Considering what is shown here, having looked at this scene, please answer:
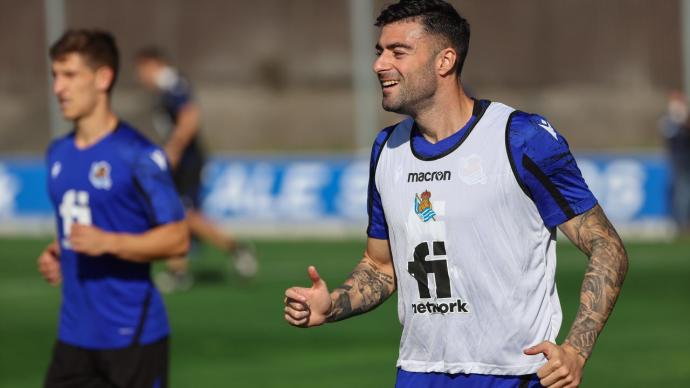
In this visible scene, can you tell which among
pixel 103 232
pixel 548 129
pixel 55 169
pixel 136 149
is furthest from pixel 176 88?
pixel 548 129

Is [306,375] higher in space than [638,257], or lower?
higher

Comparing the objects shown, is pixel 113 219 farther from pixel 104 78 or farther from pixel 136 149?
pixel 104 78

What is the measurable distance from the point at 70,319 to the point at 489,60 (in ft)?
87.5

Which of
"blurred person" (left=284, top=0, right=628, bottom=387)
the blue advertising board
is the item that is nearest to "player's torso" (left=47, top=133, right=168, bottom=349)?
"blurred person" (left=284, top=0, right=628, bottom=387)

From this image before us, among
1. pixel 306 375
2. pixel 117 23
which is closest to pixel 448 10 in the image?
pixel 306 375

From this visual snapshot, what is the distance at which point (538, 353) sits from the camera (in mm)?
5090

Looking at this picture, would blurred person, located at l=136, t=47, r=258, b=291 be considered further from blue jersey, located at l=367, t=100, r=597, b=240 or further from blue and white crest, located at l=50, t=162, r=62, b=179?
blue jersey, located at l=367, t=100, r=597, b=240

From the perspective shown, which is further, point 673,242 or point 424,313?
point 673,242

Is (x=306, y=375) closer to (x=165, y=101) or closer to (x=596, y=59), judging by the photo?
(x=165, y=101)

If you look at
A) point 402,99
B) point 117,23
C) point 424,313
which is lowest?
point 117,23

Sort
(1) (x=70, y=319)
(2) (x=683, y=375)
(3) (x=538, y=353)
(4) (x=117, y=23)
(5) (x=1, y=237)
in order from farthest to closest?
(4) (x=117, y=23) → (5) (x=1, y=237) → (2) (x=683, y=375) → (1) (x=70, y=319) → (3) (x=538, y=353)

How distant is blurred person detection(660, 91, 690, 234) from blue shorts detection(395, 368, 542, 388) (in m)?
17.7

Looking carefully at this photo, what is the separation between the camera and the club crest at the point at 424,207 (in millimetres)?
5598

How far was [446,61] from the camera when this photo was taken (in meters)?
5.71
